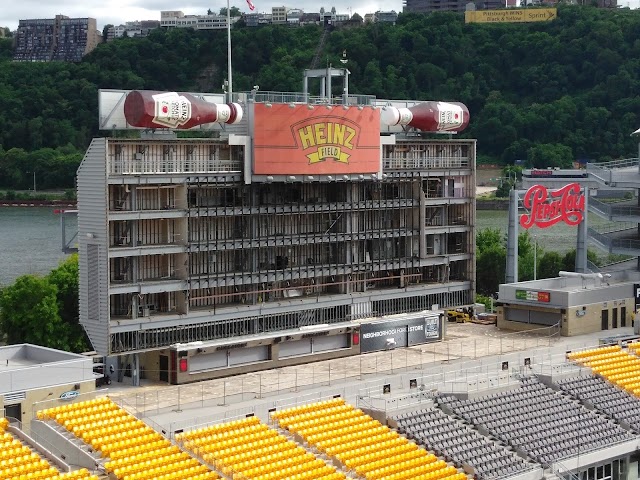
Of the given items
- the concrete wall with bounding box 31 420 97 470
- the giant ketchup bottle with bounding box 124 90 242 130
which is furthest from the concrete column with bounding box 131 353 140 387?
the giant ketchup bottle with bounding box 124 90 242 130

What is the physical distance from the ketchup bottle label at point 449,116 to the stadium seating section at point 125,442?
78.7ft

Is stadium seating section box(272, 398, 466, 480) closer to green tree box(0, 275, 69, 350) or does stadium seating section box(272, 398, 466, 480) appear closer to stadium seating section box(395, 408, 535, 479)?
stadium seating section box(395, 408, 535, 479)

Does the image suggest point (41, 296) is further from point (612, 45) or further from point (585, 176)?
point (612, 45)

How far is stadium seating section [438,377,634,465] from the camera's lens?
42938 millimetres

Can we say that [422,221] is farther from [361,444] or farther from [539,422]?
[361,444]

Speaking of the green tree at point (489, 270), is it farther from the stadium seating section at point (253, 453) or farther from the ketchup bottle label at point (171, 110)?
the stadium seating section at point (253, 453)

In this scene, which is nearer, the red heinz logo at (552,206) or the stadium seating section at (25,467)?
the stadium seating section at (25,467)

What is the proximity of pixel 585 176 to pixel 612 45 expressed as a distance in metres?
114

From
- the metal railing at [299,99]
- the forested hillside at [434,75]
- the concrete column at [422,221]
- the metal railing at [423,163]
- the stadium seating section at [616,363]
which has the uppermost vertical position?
the forested hillside at [434,75]

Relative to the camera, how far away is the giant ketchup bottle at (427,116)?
55375 mm

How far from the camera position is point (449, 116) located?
57.2m

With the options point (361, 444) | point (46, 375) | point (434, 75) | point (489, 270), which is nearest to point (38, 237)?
point (489, 270)

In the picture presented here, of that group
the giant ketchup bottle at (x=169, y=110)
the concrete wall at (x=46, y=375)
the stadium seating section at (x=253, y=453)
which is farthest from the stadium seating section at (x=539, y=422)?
the giant ketchup bottle at (x=169, y=110)

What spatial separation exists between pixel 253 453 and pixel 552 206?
31314 mm
